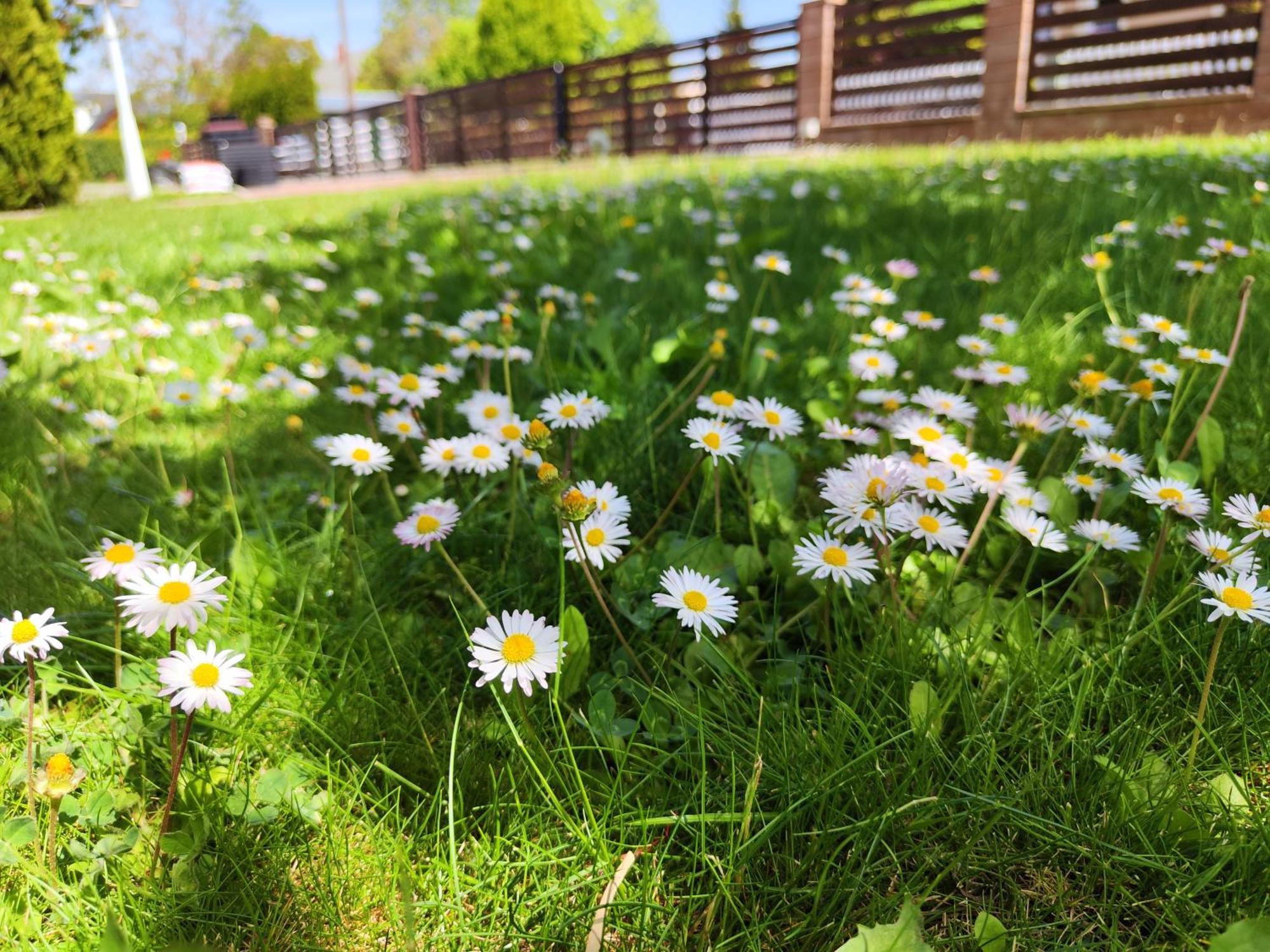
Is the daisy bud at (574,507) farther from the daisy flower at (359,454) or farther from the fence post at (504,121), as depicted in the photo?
the fence post at (504,121)

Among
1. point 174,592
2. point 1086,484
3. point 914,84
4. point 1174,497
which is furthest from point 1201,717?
point 914,84

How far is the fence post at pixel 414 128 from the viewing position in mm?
24422

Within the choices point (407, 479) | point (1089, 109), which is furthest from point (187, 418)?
point (1089, 109)

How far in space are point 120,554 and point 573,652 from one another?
A: 0.51 m

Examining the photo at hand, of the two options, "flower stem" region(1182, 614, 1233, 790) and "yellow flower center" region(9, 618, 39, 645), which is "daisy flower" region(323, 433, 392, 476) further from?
"flower stem" region(1182, 614, 1233, 790)

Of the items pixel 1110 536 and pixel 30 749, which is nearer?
pixel 30 749

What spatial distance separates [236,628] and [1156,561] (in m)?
1.22

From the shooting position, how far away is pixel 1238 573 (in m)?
0.94

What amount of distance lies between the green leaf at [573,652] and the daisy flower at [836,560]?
0.27 metres

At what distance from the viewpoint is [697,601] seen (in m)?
0.96

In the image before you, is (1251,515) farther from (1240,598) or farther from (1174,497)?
(1240,598)

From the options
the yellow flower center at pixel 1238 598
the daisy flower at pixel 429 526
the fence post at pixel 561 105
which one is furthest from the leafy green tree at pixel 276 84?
the yellow flower center at pixel 1238 598

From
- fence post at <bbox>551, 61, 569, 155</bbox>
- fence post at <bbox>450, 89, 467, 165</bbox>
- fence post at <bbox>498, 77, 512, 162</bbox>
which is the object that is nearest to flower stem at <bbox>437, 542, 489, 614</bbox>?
fence post at <bbox>551, 61, 569, 155</bbox>

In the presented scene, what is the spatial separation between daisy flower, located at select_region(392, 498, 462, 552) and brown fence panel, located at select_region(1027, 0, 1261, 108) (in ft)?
39.5
